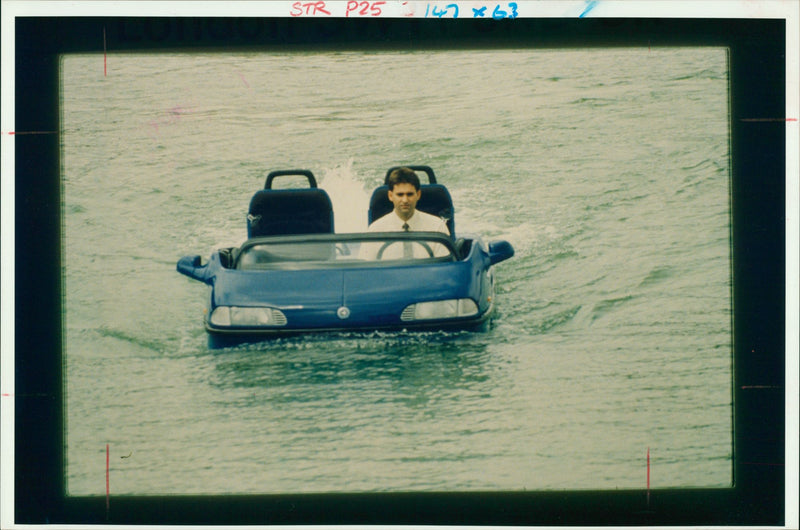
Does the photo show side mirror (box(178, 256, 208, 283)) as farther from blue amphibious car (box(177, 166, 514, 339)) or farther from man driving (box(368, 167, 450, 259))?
man driving (box(368, 167, 450, 259))

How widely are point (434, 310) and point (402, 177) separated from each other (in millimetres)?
761

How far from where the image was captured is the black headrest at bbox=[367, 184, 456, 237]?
3.69 metres

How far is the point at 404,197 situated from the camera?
3.66 metres

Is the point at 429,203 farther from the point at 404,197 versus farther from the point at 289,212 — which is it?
the point at 289,212

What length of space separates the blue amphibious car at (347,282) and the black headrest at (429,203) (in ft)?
0.54

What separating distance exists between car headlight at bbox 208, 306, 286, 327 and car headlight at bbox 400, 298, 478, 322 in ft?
1.85

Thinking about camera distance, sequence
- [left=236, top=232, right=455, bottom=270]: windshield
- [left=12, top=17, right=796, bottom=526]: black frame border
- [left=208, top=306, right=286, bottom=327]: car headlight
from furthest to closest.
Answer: [left=12, top=17, right=796, bottom=526]: black frame border → [left=236, top=232, right=455, bottom=270]: windshield → [left=208, top=306, right=286, bottom=327]: car headlight

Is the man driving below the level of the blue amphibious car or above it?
above

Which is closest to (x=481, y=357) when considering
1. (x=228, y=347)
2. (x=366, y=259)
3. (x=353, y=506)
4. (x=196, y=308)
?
(x=366, y=259)

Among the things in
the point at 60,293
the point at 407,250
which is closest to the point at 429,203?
the point at 407,250

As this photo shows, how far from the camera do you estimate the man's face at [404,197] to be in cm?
366

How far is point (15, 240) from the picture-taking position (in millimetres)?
3619

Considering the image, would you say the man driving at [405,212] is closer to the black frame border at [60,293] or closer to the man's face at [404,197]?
the man's face at [404,197]

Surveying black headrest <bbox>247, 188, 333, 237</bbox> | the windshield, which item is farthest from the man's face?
black headrest <bbox>247, 188, 333, 237</bbox>
